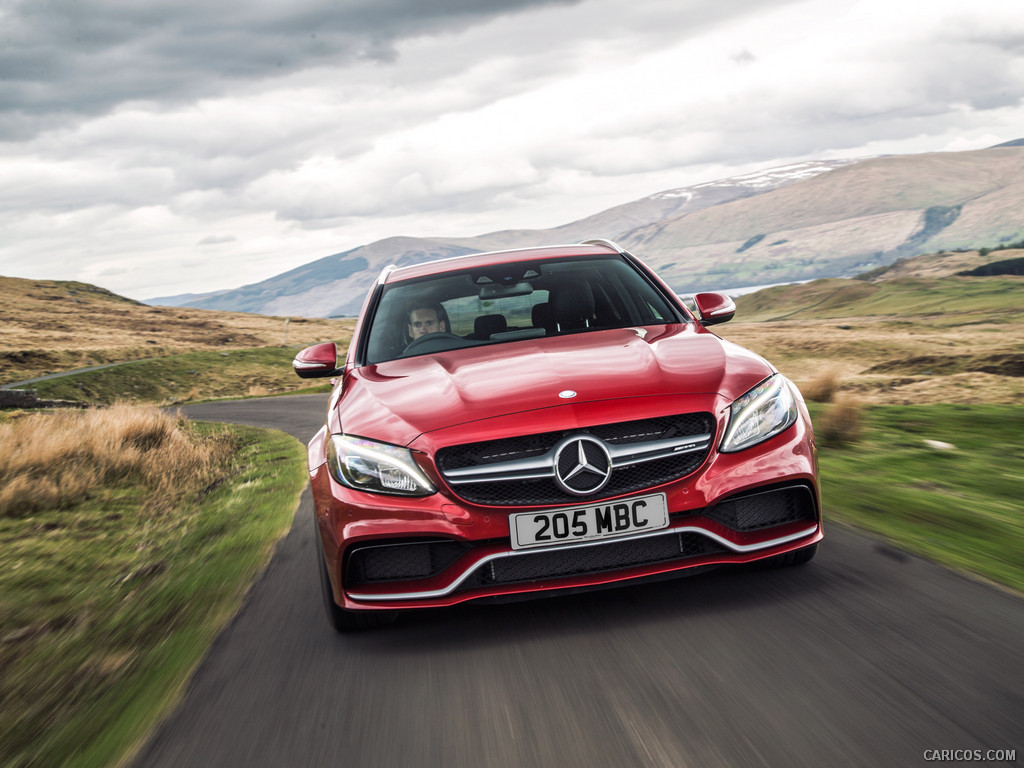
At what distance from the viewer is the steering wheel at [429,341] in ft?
15.2

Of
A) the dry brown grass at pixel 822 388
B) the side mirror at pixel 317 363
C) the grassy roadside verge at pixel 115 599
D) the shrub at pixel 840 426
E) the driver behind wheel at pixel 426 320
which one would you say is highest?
the driver behind wheel at pixel 426 320

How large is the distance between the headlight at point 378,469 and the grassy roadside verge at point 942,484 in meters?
2.41

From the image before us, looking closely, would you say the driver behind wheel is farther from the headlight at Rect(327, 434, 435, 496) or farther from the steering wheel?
the headlight at Rect(327, 434, 435, 496)

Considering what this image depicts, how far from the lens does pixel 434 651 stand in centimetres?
328

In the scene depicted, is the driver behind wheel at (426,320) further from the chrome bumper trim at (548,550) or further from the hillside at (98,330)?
the hillside at (98,330)

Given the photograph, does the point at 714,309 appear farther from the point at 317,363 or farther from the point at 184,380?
the point at 184,380

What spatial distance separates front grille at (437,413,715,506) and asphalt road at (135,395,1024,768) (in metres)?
0.56

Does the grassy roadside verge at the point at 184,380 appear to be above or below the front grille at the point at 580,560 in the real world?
below

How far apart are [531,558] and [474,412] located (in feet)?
1.97

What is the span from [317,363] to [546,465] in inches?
77.3

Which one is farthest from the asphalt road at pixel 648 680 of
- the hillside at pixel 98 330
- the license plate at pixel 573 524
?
the hillside at pixel 98 330

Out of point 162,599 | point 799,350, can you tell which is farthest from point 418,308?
point 799,350

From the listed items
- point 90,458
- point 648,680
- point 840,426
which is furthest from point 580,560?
point 90,458

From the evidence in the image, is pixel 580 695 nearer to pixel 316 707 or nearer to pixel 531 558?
pixel 531 558
